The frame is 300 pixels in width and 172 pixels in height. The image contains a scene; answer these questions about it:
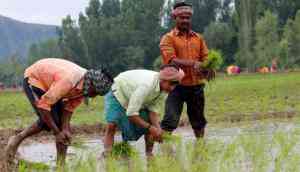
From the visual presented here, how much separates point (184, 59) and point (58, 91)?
1477mm

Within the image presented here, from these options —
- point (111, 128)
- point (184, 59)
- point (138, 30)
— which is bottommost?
point (138, 30)

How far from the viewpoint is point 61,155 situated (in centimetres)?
575

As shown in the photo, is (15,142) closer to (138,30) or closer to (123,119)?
(123,119)

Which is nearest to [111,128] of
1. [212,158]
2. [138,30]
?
[212,158]

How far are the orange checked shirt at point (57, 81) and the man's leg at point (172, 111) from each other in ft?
3.02

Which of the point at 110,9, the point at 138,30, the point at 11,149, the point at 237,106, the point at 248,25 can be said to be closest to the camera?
the point at 11,149

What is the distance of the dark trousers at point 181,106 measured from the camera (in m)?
6.41

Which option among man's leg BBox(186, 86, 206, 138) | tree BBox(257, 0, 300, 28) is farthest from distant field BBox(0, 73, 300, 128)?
tree BBox(257, 0, 300, 28)

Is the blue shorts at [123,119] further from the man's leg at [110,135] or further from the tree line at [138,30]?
the tree line at [138,30]

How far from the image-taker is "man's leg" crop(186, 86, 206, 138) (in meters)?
6.66

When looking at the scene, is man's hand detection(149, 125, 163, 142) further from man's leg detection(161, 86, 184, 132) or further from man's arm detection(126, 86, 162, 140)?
man's leg detection(161, 86, 184, 132)

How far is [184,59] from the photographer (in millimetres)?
6488

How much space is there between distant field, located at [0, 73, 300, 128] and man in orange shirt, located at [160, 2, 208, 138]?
17.9ft

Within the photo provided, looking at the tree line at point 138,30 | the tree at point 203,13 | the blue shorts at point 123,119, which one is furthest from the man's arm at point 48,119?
the tree at point 203,13
